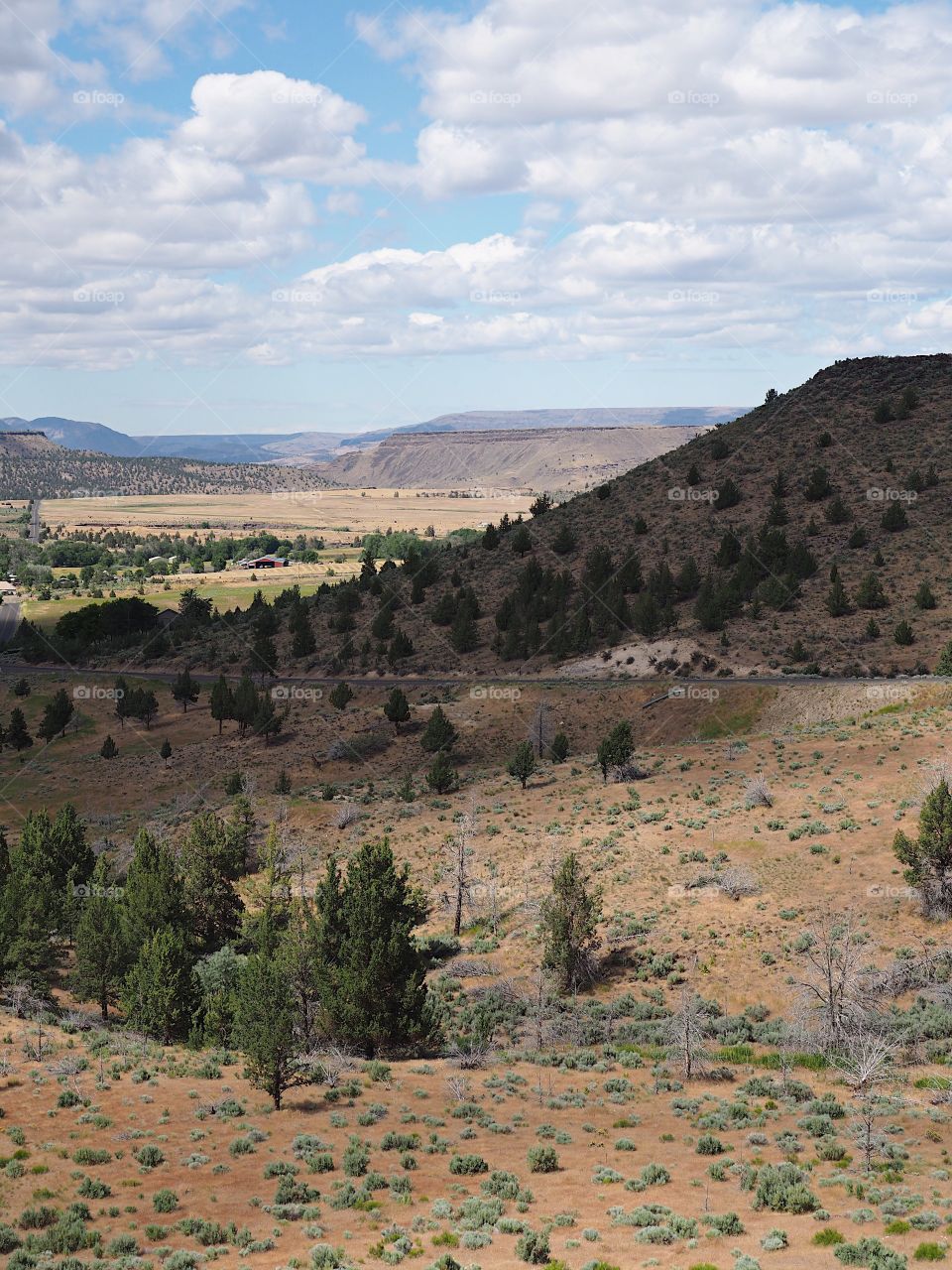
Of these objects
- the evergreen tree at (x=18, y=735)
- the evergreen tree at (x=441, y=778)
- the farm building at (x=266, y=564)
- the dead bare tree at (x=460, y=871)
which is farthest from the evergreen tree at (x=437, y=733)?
the farm building at (x=266, y=564)

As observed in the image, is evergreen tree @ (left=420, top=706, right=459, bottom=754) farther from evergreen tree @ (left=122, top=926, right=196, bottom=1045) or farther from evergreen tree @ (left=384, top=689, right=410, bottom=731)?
evergreen tree @ (left=122, top=926, right=196, bottom=1045)

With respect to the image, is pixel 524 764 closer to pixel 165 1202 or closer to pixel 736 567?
pixel 165 1202

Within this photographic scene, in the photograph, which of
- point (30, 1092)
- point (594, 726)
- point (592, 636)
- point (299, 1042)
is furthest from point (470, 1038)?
point (592, 636)

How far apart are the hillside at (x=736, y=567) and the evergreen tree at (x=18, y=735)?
80.9ft

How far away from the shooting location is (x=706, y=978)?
119 feet

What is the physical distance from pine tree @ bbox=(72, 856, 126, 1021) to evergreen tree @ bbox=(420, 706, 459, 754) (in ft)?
107

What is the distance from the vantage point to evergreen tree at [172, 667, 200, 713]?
3504 inches

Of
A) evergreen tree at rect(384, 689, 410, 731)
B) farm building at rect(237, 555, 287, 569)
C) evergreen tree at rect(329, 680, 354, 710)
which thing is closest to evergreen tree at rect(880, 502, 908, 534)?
evergreen tree at rect(384, 689, 410, 731)

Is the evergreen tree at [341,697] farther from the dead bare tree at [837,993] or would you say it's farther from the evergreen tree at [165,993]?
the dead bare tree at [837,993]

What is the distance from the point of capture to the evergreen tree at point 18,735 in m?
85.7

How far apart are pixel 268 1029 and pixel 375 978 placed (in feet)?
18.3

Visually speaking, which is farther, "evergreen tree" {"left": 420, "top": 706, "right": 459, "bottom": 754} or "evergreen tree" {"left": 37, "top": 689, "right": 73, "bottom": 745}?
"evergreen tree" {"left": 37, "top": 689, "right": 73, "bottom": 745}

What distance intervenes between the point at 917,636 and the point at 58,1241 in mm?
68677

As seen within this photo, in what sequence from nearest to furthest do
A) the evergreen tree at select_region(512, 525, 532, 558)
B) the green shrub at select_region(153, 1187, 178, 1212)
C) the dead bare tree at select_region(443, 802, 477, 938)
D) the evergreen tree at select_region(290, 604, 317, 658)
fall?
the green shrub at select_region(153, 1187, 178, 1212)
the dead bare tree at select_region(443, 802, 477, 938)
the evergreen tree at select_region(290, 604, 317, 658)
the evergreen tree at select_region(512, 525, 532, 558)
